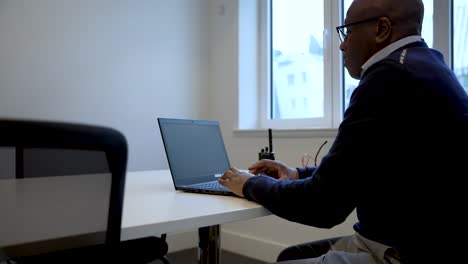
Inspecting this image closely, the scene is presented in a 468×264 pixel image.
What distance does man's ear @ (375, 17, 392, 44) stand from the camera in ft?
3.43

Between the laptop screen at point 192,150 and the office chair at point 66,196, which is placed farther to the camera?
the laptop screen at point 192,150

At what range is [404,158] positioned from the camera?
2.92 ft

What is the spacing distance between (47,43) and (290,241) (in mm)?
1998

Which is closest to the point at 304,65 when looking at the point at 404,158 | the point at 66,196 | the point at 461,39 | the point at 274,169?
the point at 461,39

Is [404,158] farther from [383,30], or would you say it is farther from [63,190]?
[63,190]

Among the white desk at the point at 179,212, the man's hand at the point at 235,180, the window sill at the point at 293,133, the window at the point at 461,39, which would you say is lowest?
Result: the white desk at the point at 179,212

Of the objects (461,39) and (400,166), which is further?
(461,39)

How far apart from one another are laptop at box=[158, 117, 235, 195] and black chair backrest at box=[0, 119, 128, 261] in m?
0.60

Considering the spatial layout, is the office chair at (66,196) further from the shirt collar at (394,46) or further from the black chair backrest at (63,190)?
the shirt collar at (394,46)

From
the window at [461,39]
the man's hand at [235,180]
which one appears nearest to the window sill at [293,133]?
the window at [461,39]

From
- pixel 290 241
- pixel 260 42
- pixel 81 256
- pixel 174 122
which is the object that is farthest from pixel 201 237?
pixel 260 42

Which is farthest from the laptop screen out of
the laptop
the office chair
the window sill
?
the window sill

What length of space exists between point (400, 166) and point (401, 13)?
429 mm

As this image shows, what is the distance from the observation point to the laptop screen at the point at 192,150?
4.55ft
